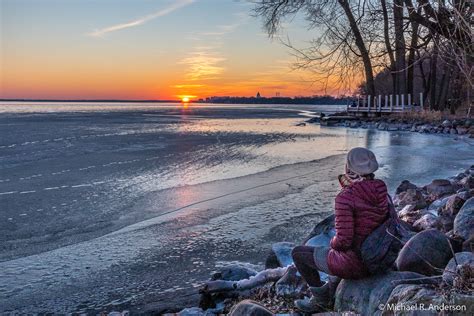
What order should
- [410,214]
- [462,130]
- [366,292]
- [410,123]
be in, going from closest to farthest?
[366,292], [410,214], [462,130], [410,123]

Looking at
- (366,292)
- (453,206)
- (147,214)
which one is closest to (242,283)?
(366,292)

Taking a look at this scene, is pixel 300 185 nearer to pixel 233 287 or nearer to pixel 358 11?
pixel 358 11

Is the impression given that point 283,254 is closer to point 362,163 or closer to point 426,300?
point 362,163

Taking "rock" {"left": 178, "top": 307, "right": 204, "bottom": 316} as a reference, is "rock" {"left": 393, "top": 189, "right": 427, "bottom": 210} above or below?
above

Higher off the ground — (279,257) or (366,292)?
(366,292)

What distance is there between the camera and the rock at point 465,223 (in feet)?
16.9

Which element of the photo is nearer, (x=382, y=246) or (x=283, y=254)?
(x=382, y=246)

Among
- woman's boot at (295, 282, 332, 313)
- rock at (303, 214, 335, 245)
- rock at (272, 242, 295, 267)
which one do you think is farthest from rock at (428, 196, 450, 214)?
woman's boot at (295, 282, 332, 313)

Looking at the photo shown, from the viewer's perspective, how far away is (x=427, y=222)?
21.1ft

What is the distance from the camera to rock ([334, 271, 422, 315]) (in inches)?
148

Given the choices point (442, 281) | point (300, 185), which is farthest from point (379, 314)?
point (300, 185)

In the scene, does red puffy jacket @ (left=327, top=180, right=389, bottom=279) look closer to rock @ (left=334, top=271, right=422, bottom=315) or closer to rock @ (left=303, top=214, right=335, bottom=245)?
rock @ (left=334, top=271, right=422, bottom=315)

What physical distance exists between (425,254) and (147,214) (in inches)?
230

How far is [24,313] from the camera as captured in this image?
5094 mm
